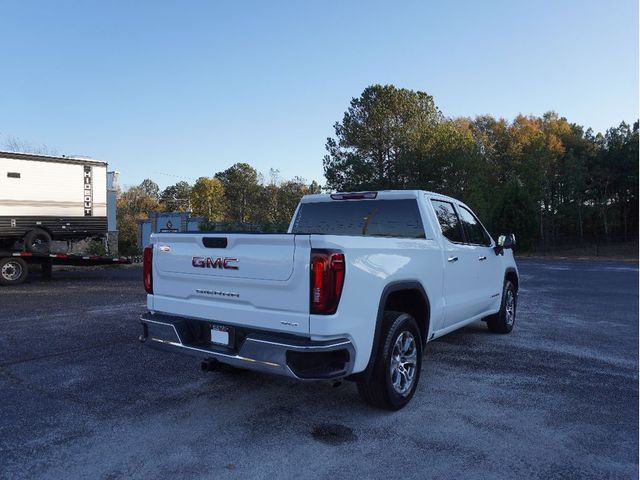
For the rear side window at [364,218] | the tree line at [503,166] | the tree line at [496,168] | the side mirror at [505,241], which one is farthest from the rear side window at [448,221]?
the tree line at [503,166]

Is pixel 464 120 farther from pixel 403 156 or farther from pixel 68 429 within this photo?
pixel 68 429

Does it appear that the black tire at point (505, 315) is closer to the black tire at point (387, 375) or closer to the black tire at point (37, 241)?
the black tire at point (387, 375)

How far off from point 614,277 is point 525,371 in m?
14.2

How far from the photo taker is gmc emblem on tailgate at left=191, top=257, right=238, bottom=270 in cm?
381

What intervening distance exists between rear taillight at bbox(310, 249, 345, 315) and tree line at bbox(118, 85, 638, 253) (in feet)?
70.1

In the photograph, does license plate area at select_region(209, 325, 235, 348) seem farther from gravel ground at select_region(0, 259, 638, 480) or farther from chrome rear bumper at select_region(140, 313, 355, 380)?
gravel ground at select_region(0, 259, 638, 480)

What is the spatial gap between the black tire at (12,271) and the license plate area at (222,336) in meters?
11.4

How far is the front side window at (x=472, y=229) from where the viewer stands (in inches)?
236

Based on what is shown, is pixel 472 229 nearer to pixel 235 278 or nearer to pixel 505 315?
pixel 505 315

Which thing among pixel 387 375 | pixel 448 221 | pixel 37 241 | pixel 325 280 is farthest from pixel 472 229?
pixel 37 241

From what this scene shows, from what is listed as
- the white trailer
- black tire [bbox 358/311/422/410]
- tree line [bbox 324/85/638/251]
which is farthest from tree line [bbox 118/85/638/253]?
black tire [bbox 358/311/422/410]

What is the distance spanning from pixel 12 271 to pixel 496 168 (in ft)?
138

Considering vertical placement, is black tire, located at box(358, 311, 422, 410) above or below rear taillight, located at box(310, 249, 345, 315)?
below

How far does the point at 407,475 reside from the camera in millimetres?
3100
